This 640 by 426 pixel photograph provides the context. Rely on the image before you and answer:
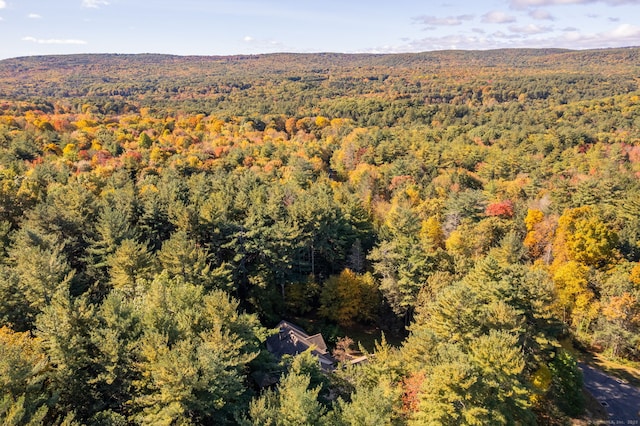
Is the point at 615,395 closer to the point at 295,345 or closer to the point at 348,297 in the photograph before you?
the point at 348,297

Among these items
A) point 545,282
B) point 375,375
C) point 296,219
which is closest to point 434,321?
point 375,375

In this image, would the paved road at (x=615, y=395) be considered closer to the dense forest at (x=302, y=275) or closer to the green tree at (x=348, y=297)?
the dense forest at (x=302, y=275)

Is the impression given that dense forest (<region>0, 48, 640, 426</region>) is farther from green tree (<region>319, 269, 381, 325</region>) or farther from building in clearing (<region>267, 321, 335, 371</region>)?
building in clearing (<region>267, 321, 335, 371</region>)

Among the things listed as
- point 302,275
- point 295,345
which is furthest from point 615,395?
point 302,275

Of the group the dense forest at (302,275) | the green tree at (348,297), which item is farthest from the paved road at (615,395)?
the green tree at (348,297)

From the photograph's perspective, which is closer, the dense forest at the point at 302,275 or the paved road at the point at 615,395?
the dense forest at the point at 302,275

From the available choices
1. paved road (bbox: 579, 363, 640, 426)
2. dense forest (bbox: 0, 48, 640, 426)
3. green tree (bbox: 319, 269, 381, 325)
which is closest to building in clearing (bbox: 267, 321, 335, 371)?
dense forest (bbox: 0, 48, 640, 426)
